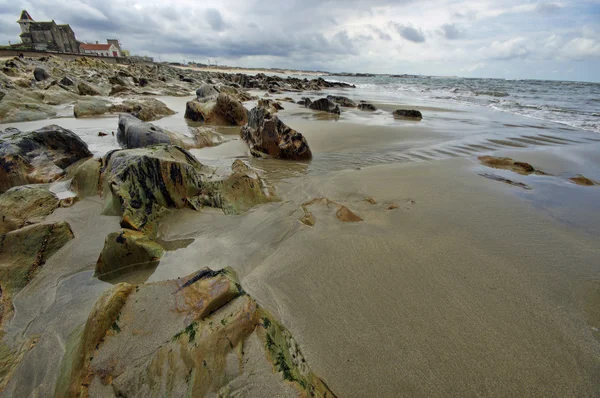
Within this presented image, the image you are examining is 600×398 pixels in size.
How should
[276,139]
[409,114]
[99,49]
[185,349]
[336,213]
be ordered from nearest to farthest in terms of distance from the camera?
[185,349] → [336,213] → [276,139] → [409,114] → [99,49]

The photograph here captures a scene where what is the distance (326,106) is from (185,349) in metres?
12.4

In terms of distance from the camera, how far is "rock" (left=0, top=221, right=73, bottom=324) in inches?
70.4

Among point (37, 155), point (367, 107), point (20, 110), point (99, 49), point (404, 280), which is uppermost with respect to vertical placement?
point (99, 49)

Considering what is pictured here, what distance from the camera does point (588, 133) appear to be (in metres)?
8.13

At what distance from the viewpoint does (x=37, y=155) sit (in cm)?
376

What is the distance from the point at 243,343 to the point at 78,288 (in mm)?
1415

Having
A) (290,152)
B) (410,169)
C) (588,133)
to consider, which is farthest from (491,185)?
(588,133)

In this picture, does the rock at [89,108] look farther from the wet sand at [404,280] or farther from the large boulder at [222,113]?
the wet sand at [404,280]

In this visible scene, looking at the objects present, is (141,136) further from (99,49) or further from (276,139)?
(99,49)

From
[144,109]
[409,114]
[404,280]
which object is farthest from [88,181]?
[409,114]

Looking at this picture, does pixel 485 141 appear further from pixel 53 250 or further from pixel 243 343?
pixel 53 250

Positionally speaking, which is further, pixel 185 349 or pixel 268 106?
pixel 268 106

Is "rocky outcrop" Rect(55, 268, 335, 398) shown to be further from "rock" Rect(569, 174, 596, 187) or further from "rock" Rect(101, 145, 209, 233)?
"rock" Rect(569, 174, 596, 187)

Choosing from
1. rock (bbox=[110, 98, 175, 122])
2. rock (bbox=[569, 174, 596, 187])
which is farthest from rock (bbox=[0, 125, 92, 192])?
rock (bbox=[569, 174, 596, 187])
